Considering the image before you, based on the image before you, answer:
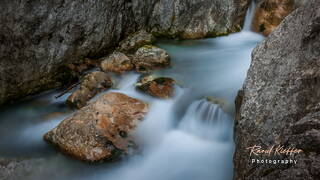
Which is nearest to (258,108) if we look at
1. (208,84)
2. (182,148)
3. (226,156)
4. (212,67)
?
(226,156)

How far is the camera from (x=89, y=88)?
5.48 metres

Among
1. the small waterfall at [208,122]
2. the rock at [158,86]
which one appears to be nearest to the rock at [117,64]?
the rock at [158,86]

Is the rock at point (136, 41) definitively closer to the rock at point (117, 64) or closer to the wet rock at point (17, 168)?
the rock at point (117, 64)

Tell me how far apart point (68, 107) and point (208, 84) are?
2.59 m

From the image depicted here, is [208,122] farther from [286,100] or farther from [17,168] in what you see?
[17,168]

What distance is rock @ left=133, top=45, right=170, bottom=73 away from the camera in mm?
6188

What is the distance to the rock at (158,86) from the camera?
5.37 meters

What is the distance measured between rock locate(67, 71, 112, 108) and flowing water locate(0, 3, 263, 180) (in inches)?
8.2

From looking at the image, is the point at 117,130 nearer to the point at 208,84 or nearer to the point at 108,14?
the point at 208,84

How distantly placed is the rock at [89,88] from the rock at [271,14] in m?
4.22

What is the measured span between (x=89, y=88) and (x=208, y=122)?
2192mm

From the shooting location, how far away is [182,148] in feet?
15.0

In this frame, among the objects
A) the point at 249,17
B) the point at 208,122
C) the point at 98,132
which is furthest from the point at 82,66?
the point at 249,17

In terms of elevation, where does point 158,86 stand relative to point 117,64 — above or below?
below
